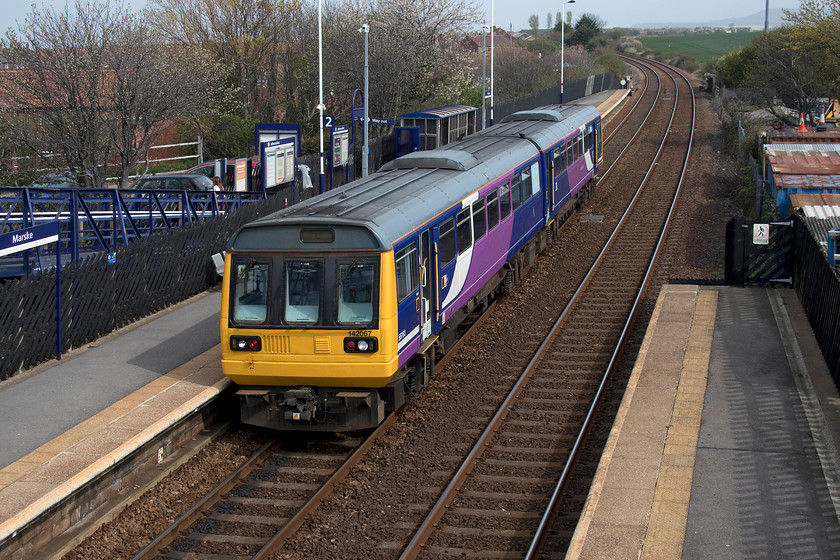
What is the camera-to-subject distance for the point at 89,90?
2080cm

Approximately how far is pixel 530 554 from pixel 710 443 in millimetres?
2687

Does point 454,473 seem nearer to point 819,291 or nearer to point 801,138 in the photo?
point 819,291

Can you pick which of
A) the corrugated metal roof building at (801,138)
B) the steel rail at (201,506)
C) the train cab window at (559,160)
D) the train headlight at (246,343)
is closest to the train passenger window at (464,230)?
the train headlight at (246,343)

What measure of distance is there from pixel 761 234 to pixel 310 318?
30.3ft

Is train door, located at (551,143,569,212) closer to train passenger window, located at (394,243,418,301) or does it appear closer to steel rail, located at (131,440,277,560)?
A: train passenger window, located at (394,243,418,301)

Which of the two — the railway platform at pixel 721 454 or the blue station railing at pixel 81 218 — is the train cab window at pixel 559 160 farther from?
the blue station railing at pixel 81 218

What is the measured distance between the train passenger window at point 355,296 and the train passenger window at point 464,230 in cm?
296

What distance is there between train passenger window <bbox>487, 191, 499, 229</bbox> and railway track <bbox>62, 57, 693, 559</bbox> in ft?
5.42

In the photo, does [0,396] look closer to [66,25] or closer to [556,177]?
[556,177]

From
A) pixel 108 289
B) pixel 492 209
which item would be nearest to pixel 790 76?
pixel 492 209

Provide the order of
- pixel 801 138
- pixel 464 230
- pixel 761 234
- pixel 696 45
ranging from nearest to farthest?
pixel 464 230 → pixel 761 234 → pixel 801 138 → pixel 696 45

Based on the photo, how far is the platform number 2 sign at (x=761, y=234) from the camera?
1508 cm

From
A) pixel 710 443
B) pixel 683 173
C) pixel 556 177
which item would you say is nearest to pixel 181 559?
pixel 710 443

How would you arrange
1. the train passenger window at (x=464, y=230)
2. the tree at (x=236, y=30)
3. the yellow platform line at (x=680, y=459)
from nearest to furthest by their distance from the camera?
1. the yellow platform line at (x=680, y=459)
2. the train passenger window at (x=464, y=230)
3. the tree at (x=236, y=30)
